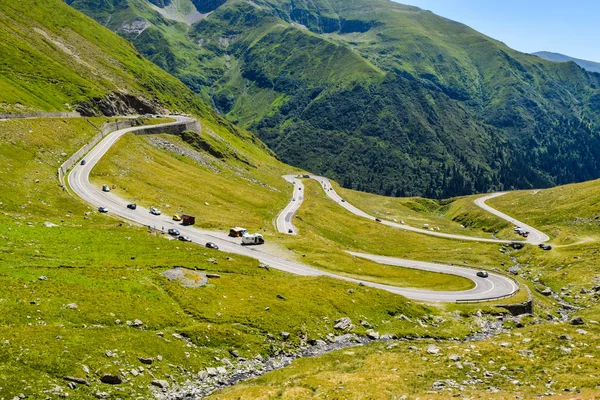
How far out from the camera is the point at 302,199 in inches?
7274

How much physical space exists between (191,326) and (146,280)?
414 inches

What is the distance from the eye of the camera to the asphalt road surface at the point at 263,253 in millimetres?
75312

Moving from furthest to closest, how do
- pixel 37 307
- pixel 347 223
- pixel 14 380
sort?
1. pixel 347 223
2. pixel 37 307
3. pixel 14 380

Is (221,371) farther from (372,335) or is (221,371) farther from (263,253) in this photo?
(263,253)

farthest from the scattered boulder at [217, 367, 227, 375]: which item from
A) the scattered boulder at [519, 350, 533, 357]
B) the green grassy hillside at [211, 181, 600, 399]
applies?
the scattered boulder at [519, 350, 533, 357]

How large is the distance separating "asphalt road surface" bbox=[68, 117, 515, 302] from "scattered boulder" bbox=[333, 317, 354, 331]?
18.2 metres

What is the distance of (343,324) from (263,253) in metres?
31.3

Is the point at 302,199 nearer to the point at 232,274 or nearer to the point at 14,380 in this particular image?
the point at 232,274

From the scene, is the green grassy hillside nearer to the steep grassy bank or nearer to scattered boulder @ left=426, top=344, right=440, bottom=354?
→ scattered boulder @ left=426, top=344, right=440, bottom=354

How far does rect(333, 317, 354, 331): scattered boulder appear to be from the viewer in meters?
54.2

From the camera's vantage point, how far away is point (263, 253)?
8288 cm

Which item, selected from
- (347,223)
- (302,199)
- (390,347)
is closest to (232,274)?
(390,347)

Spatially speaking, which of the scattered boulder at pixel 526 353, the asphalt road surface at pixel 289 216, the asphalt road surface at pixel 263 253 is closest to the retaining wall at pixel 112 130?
the asphalt road surface at pixel 263 253

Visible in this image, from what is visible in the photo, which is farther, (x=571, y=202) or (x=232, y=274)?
(x=571, y=202)
